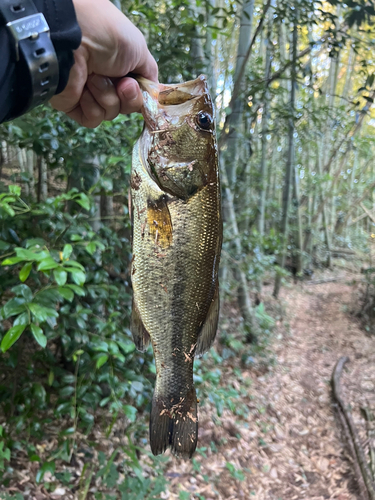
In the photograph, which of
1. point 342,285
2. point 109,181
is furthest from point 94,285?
point 342,285

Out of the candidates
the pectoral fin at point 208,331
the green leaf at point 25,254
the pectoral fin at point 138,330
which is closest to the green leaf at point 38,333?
the green leaf at point 25,254

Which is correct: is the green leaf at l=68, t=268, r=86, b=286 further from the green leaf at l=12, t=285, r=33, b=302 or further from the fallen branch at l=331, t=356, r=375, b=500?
the fallen branch at l=331, t=356, r=375, b=500

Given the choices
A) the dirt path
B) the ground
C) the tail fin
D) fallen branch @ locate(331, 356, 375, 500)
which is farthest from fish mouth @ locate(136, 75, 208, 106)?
fallen branch @ locate(331, 356, 375, 500)

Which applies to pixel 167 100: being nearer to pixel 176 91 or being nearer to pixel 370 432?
pixel 176 91

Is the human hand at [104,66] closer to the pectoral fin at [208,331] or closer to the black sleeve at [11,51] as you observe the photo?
the black sleeve at [11,51]

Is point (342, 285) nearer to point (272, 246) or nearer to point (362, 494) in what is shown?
point (272, 246)

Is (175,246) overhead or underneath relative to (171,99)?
underneath

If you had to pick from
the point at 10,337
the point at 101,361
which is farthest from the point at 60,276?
the point at 101,361
